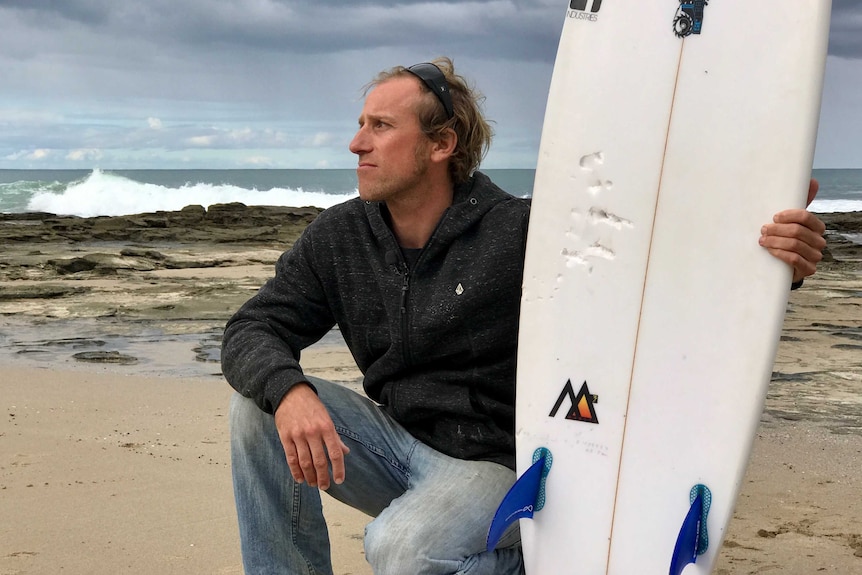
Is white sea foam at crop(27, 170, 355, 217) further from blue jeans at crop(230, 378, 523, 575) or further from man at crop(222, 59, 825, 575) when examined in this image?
blue jeans at crop(230, 378, 523, 575)

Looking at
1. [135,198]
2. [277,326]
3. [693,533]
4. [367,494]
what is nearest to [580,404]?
[693,533]

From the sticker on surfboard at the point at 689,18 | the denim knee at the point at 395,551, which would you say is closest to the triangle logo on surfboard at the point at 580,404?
the denim knee at the point at 395,551

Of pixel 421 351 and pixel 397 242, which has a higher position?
pixel 397 242

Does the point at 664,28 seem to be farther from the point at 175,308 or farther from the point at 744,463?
the point at 175,308

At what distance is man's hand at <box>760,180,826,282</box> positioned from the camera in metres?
2.08

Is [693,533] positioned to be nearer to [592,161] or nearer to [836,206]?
[592,161]

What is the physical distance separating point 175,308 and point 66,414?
3.96 metres

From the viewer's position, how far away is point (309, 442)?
2.06 metres

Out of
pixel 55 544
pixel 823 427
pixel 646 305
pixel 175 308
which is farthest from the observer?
pixel 175 308

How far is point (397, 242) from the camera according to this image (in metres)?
2.35

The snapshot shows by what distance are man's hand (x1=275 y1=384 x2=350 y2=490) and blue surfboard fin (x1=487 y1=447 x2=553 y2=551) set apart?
0.35m

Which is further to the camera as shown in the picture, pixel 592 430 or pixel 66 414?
pixel 66 414

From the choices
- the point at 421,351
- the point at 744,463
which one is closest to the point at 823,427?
the point at 744,463

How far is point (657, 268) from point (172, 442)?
261 centimetres
